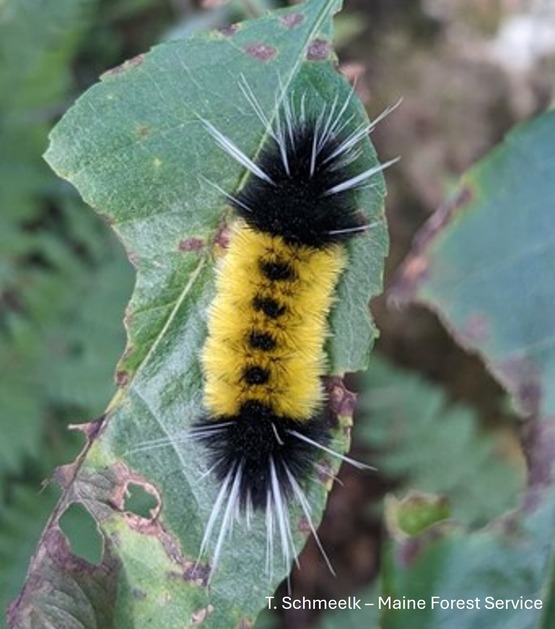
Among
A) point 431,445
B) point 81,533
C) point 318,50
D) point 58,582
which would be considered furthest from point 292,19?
point 431,445

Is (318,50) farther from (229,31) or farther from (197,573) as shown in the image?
(197,573)

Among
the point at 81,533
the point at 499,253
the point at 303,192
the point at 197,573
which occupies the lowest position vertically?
the point at 197,573

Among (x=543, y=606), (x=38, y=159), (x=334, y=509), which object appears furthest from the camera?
(x=334, y=509)

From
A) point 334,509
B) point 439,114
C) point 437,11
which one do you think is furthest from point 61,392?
point 437,11

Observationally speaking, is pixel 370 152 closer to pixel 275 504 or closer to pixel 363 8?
pixel 275 504

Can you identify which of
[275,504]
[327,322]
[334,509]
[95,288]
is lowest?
[275,504]

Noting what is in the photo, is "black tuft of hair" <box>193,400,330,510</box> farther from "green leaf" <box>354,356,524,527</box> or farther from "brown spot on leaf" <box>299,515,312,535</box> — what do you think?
"green leaf" <box>354,356,524,527</box>
